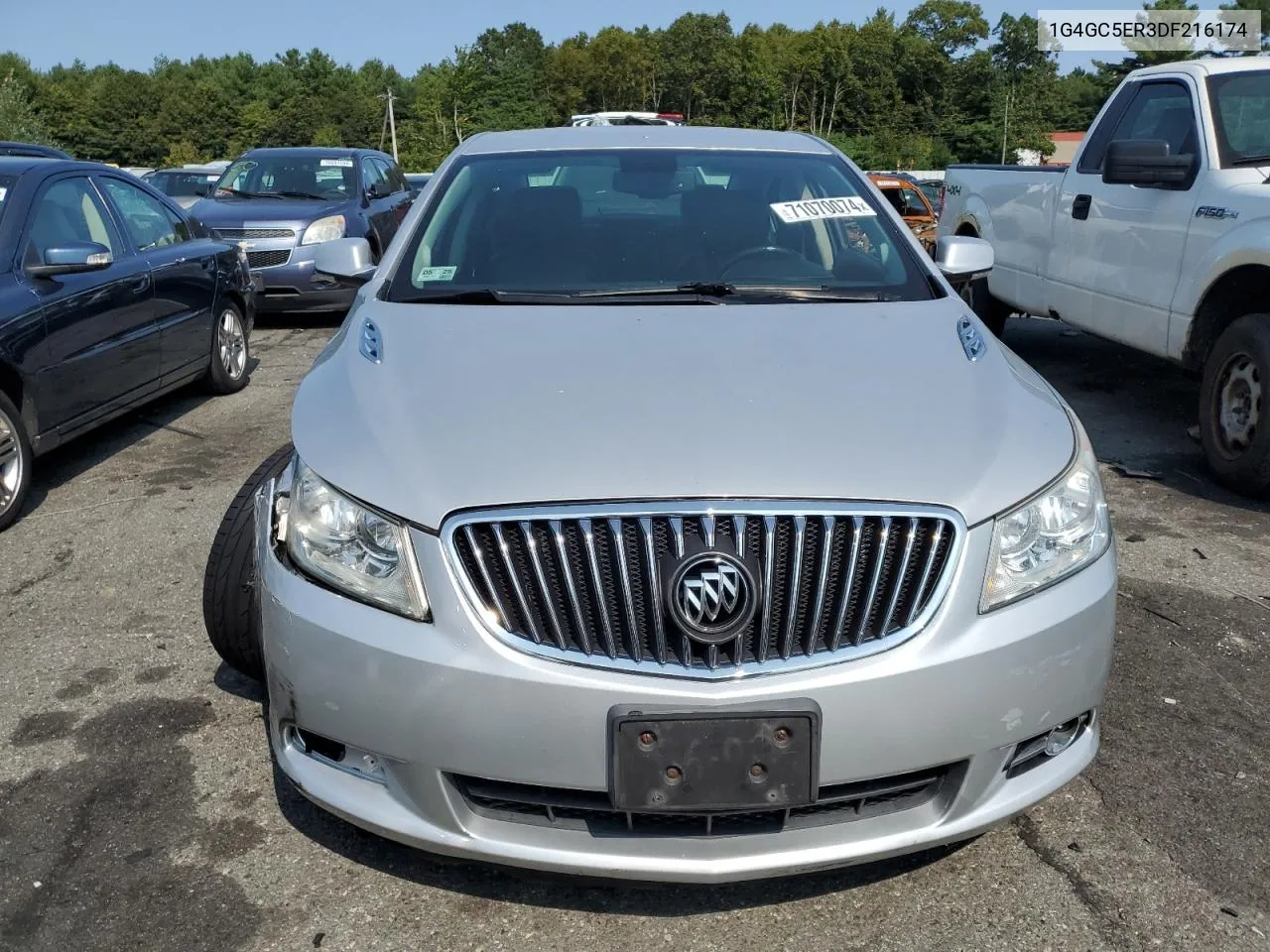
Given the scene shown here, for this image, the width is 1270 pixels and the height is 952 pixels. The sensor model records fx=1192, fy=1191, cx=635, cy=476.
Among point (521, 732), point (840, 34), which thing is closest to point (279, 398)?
point (521, 732)

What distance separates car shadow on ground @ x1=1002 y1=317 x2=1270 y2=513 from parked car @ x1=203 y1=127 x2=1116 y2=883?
3469mm

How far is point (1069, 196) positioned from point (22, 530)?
5.80 metres

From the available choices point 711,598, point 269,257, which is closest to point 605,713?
point 711,598

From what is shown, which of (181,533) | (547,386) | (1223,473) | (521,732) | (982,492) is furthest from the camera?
(1223,473)

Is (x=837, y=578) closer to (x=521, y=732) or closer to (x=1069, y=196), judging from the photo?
(x=521, y=732)

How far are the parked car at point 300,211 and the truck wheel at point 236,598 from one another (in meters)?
6.66

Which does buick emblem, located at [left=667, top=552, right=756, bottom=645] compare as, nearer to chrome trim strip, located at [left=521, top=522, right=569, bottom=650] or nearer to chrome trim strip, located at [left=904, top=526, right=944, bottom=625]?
chrome trim strip, located at [left=521, top=522, right=569, bottom=650]

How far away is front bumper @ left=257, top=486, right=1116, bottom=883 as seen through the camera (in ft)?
7.09

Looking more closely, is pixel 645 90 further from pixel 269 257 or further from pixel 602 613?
pixel 602 613

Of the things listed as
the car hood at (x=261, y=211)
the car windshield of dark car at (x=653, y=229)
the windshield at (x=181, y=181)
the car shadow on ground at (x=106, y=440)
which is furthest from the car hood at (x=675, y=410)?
the windshield at (x=181, y=181)

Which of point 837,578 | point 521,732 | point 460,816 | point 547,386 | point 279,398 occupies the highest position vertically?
point 547,386

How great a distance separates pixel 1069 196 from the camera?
22.8 ft

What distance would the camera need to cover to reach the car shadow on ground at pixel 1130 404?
230 inches

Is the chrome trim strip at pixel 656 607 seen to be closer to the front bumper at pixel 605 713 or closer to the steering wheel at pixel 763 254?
the front bumper at pixel 605 713
